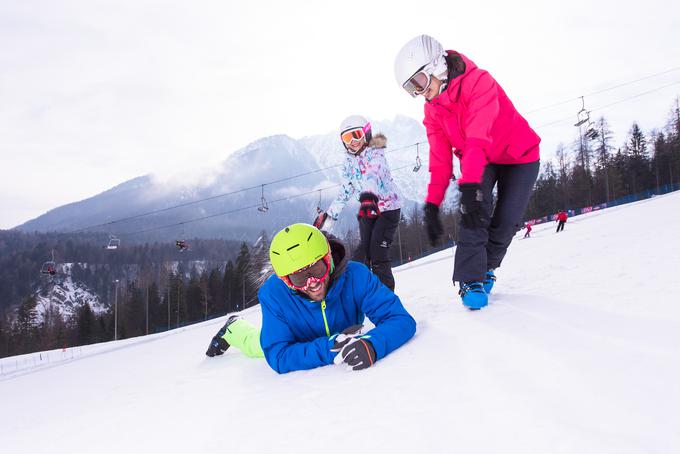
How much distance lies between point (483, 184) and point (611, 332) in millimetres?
1371

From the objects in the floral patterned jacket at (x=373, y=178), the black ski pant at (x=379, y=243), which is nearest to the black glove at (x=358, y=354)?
the black ski pant at (x=379, y=243)

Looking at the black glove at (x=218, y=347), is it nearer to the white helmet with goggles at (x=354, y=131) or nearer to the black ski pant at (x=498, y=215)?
the black ski pant at (x=498, y=215)

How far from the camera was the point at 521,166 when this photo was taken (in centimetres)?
315

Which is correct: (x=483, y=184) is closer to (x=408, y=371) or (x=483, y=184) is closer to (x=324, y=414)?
(x=408, y=371)

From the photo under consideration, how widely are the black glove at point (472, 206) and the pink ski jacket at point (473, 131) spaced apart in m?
0.05

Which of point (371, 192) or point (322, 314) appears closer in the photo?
point (322, 314)

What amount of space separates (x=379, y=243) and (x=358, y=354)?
223cm

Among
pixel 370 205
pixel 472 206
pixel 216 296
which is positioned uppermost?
pixel 370 205

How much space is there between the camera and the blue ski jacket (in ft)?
7.53

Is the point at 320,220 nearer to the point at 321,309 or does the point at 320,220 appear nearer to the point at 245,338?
the point at 245,338

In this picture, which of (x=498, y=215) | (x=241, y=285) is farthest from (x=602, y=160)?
(x=498, y=215)

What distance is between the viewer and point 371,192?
167 inches

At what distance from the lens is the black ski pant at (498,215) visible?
288 cm

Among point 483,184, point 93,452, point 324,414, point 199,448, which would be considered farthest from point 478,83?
point 93,452
